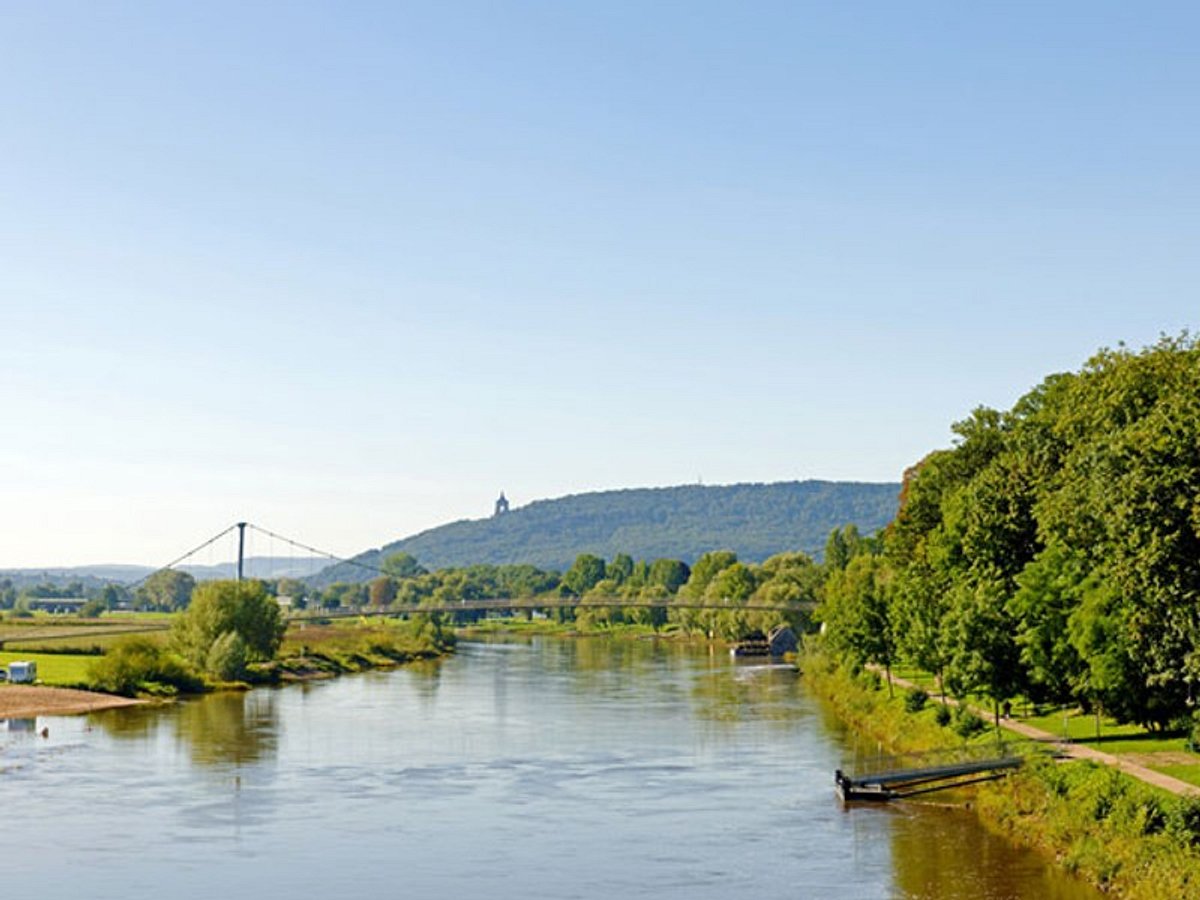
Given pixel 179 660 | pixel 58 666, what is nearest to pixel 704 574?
pixel 179 660

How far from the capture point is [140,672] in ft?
298

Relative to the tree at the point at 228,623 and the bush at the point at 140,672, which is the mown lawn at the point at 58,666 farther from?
the tree at the point at 228,623

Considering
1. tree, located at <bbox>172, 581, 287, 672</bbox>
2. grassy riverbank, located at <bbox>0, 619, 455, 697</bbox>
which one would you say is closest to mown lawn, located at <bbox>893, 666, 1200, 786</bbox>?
grassy riverbank, located at <bbox>0, 619, 455, 697</bbox>

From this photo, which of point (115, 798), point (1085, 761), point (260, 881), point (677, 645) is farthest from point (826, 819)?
point (677, 645)

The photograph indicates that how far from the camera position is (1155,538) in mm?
37688

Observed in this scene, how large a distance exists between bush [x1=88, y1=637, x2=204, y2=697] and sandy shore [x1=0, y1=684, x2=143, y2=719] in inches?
67.1

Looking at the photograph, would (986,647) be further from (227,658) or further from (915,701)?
(227,658)

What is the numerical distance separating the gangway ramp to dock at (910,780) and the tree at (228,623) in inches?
2321

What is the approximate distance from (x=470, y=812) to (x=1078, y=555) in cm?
2137

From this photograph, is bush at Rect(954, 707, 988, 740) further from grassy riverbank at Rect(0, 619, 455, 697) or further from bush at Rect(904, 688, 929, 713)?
grassy riverbank at Rect(0, 619, 455, 697)

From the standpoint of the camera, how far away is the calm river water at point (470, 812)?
127 ft

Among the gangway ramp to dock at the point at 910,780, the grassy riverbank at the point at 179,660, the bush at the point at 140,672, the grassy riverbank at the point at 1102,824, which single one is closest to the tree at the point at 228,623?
the grassy riverbank at the point at 179,660

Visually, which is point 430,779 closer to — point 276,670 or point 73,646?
point 276,670

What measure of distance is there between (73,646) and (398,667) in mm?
26979
